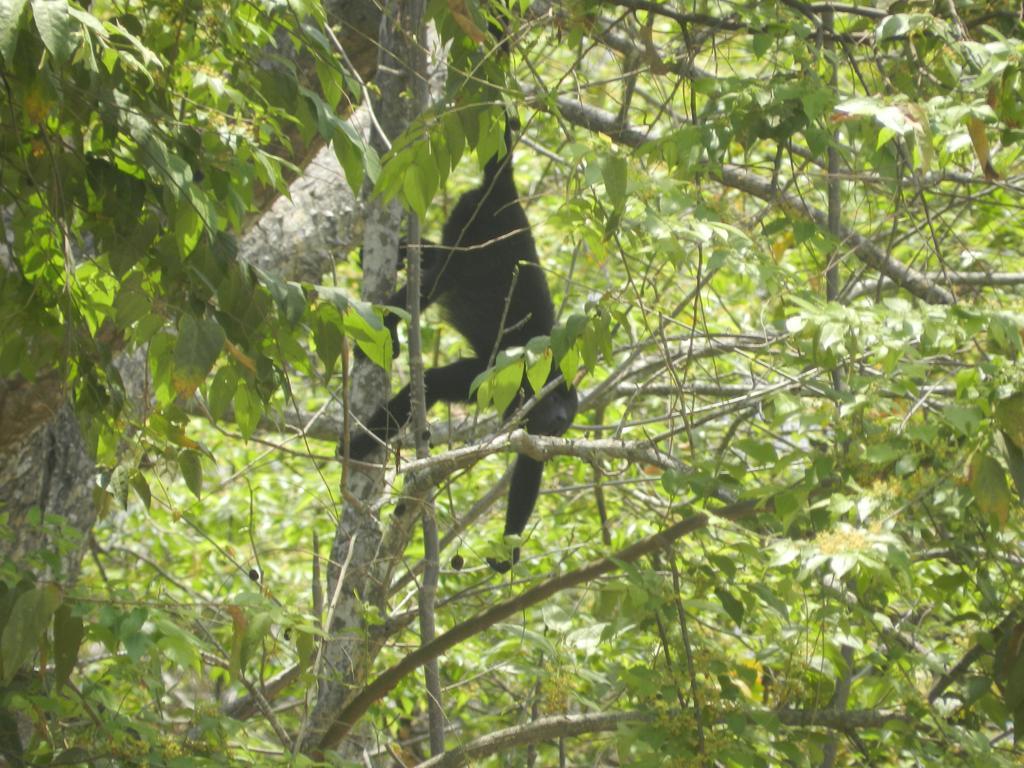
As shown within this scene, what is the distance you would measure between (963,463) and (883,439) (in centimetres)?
20

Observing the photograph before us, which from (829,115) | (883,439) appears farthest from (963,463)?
(829,115)

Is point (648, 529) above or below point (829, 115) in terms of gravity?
below

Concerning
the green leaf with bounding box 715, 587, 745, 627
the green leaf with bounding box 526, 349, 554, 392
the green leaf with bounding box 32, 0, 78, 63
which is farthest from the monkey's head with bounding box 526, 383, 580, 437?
the green leaf with bounding box 32, 0, 78, 63

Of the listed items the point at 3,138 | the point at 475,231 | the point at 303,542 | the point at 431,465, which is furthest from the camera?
the point at 303,542

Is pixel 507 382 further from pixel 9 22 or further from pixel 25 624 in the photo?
pixel 9 22

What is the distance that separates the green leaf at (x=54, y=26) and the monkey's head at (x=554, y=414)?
343 cm

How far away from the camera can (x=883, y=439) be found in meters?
2.38

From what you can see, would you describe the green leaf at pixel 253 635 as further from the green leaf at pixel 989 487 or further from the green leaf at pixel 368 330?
the green leaf at pixel 989 487

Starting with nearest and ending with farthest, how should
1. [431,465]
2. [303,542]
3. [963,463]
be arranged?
[963,463] → [431,465] → [303,542]

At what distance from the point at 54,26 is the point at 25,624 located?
0.93 metres

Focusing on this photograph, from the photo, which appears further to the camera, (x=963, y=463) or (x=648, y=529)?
(x=648, y=529)

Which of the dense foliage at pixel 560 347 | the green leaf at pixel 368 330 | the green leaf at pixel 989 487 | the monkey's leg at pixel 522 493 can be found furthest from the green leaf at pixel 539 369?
the monkey's leg at pixel 522 493

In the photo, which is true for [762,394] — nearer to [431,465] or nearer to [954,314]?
[954,314]

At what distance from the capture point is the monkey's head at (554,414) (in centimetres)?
480
